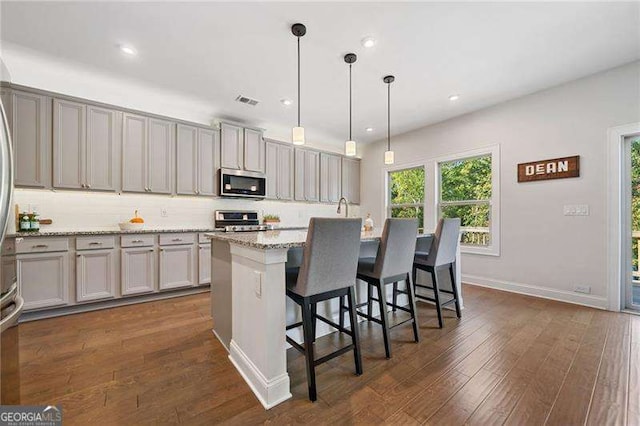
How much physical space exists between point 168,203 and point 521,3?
14.9 feet

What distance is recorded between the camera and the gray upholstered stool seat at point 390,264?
2.00 meters

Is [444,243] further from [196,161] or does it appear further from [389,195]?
[196,161]

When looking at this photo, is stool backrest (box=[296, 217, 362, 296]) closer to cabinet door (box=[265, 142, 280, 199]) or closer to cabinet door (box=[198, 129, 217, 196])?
cabinet door (box=[198, 129, 217, 196])

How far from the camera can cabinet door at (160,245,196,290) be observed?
3416mm

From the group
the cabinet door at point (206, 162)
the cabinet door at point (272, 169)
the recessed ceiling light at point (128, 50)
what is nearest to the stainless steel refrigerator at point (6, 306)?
the recessed ceiling light at point (128, 50)

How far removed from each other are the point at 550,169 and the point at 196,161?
16.1 feet

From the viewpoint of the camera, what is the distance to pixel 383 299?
1995mm

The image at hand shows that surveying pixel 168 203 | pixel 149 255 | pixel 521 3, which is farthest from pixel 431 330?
pixel 168 203

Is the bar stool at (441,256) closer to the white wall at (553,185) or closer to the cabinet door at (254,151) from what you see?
the white wall at (553,185)

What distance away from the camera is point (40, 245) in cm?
270

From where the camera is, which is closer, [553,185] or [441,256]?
[441,256]

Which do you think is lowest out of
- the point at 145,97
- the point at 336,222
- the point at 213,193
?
the point at 336,222

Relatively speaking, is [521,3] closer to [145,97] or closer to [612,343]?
[612,343]

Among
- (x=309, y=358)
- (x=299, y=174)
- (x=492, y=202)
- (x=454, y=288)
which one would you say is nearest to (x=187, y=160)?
(x=299, y=174)
